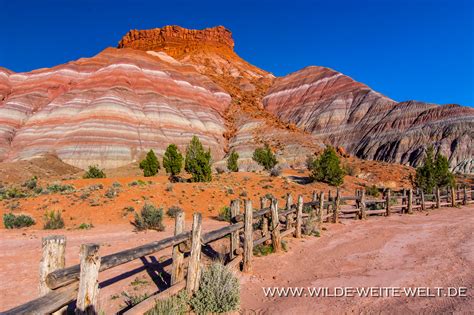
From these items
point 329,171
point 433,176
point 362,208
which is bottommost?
point 362,208

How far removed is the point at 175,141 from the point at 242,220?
50340mm

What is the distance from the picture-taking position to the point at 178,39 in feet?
449

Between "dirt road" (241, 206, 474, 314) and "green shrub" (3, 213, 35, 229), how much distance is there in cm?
1169

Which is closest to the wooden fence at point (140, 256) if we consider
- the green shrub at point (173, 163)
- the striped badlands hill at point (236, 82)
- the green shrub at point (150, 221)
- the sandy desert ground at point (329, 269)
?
the sandy desert ground at point (329, 269)

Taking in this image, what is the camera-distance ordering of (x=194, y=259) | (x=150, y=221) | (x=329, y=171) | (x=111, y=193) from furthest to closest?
(x=329, y=171) → (x=111, y=193) → (x=150, y=221) → (x=194, y=259)

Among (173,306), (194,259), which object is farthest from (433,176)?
(173,306)

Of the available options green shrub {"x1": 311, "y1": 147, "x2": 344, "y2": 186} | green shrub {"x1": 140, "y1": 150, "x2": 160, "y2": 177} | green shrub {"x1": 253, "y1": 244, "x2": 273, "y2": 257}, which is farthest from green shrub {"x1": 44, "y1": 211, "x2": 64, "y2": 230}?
green shrub {"x1": 140, "y1": 150, "x2": 160, "y2": 177}

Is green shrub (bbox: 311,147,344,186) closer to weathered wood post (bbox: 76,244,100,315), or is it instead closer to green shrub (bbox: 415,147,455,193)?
green shrub (bbox: 415,147,455,193)

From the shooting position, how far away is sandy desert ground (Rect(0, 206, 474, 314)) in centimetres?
534

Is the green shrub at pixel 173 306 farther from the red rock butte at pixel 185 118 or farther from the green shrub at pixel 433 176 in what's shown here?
the red rock butte at pixel 185 118

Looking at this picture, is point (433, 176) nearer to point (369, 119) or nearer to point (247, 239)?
point (247, 239)

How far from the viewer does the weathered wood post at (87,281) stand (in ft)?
11.1

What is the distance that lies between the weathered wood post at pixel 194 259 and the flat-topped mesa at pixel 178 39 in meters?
128

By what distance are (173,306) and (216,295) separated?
78 centimetres
